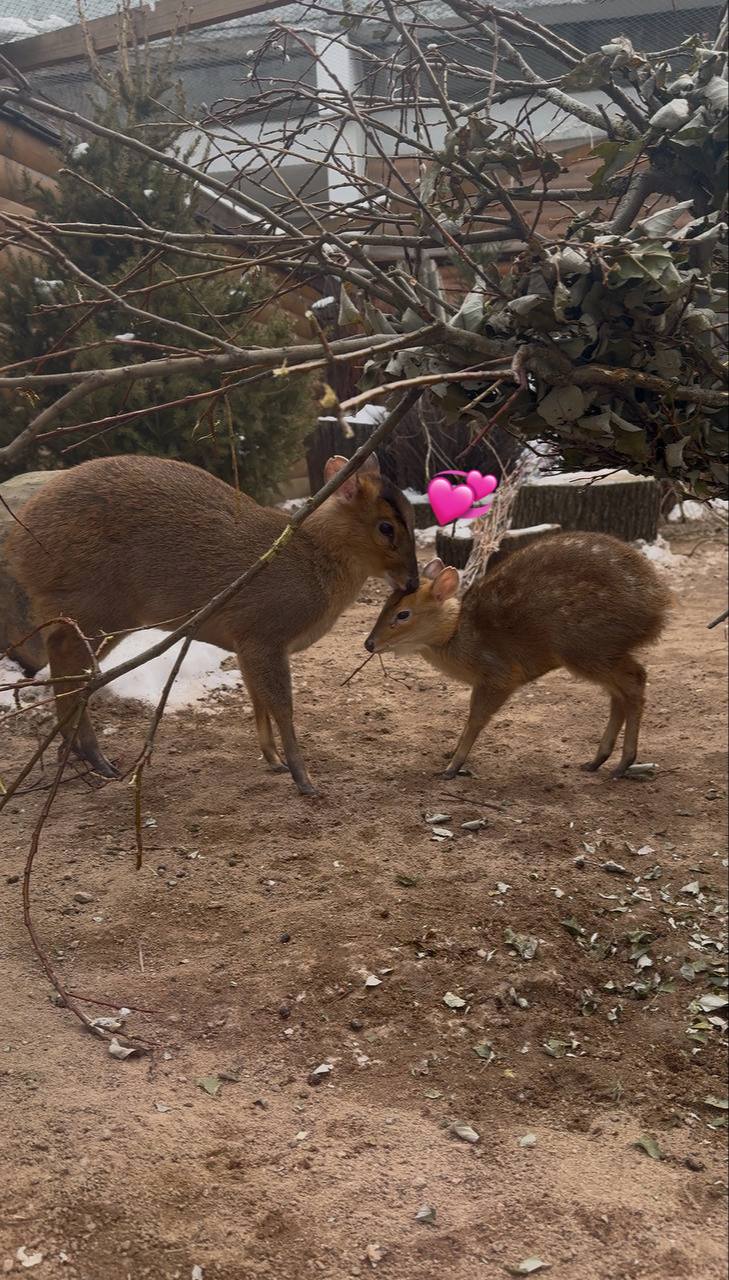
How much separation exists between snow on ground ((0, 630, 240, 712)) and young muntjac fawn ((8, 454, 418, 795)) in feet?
2.59

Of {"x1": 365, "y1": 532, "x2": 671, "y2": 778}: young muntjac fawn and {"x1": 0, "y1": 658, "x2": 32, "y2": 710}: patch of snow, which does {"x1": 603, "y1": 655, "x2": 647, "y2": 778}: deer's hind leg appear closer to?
{"x1": 365, "y1": 532, "x2": 671, "y2": 778}: young muntjac fawn

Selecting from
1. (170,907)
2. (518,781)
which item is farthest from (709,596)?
(170,907)

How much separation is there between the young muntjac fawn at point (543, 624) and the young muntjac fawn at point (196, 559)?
44cm

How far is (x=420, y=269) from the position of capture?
193 centimetres

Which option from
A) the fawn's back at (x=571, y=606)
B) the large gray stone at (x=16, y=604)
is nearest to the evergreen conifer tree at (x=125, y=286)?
the large gray stone at (x=16, y=604)

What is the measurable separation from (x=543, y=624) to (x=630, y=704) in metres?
0.51

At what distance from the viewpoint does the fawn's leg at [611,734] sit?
438 cm

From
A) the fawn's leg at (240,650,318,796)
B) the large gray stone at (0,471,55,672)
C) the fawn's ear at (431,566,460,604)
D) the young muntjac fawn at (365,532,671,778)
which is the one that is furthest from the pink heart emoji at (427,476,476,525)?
the large gray stone at (0,471,55,672)

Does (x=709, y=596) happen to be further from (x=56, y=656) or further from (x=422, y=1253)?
(x=422, y=1253)

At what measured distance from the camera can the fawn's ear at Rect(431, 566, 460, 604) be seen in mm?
4266

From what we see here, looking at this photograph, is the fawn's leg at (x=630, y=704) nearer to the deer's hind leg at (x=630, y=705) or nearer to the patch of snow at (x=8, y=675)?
the deer's hind leg at (x=630, y=705)

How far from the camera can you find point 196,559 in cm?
379

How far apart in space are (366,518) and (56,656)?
133 centimetres

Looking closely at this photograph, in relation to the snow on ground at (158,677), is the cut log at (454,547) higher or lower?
higher
